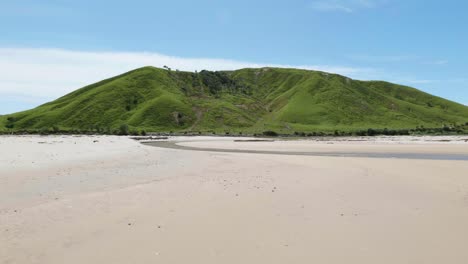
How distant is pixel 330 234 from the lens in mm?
9898

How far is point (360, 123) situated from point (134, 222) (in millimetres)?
187010

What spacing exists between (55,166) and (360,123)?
584 ft

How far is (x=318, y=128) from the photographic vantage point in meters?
168

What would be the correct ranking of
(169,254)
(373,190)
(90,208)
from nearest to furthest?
1. (169,254)
2. (90,208)
3. (373,190)

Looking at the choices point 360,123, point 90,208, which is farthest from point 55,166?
point 360,123

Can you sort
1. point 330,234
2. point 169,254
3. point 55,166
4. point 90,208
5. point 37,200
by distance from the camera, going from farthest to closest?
point 55,166
point 37,200
point 90,208
point 330,234
point 169,254

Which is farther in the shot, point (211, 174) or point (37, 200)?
point (211, 174)

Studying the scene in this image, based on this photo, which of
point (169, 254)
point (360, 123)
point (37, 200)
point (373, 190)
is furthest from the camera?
point (360, 123)

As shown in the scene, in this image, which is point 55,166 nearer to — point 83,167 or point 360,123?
point 83,167

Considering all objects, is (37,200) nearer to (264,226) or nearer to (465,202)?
(264,226)

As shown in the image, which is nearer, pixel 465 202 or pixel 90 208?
pixel 90 208

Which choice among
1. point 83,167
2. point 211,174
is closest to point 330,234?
point 211,174

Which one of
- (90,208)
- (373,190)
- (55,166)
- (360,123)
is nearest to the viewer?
(90,208)

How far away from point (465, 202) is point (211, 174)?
45.7 feet
